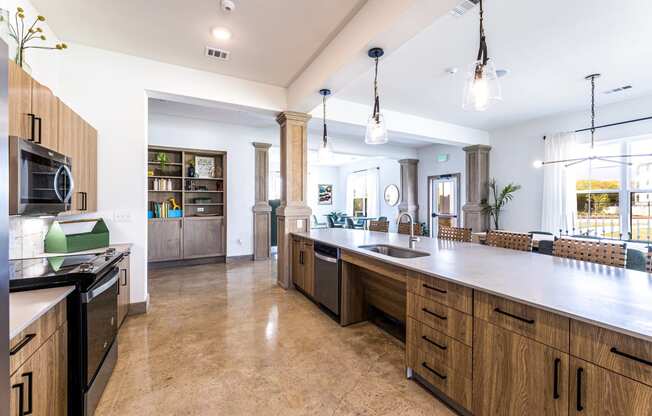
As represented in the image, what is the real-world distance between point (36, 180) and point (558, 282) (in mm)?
3032

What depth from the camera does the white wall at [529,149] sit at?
4.82 metres

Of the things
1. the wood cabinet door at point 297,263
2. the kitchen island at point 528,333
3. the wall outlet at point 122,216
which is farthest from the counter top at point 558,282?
the wall outlet at point 122,216

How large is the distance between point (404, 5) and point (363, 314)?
2.80 metres

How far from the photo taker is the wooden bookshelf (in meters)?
5.48

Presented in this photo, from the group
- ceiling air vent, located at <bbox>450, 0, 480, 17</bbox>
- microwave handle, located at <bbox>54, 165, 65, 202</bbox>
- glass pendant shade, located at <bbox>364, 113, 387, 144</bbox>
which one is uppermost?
ceiling air vent, located at <bbox>450, 0, 480, 17</bbox>

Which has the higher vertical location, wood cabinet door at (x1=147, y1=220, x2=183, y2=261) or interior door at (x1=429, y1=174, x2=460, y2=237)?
interior door at (x1=429, y1=174, x2=460, y2=237)

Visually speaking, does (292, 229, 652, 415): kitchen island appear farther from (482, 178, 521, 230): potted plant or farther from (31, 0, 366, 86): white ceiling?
(482, 178, 521, 230): potted plant

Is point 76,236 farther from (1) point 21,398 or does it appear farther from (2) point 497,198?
(2) point 497,198

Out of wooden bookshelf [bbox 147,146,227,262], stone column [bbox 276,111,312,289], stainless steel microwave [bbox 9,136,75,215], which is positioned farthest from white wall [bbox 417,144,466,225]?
stainless steel microwave [bbox 9,136,75,215]

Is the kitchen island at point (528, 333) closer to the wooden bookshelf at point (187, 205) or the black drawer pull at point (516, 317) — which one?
the black drawer pull at point (516, 317)

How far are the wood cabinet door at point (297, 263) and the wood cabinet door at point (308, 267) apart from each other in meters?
0.09

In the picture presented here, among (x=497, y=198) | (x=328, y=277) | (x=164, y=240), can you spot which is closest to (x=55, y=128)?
(x=328, y=277)

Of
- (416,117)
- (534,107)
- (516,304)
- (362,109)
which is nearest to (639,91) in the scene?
(534,107)

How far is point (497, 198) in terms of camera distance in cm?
638
